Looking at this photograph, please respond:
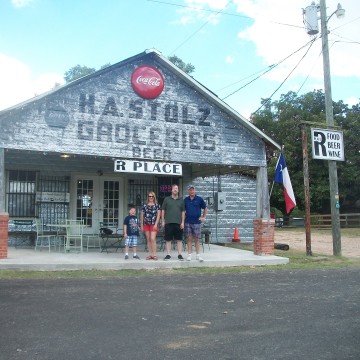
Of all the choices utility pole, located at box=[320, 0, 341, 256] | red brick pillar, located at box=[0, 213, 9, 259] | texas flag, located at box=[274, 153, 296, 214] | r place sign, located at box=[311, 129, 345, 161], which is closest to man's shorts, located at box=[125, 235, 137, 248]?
red brick pillar, located at box=[0, 213, 9, 259]

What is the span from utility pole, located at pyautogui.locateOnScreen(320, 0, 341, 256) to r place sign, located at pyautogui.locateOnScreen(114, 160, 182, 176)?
5.41m

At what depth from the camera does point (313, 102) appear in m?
37.8

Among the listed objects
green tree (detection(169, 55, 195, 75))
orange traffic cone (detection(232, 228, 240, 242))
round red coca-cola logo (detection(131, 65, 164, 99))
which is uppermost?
green tree (detection(169, 55, 195, 75))

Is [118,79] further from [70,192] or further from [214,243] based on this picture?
[214,243]

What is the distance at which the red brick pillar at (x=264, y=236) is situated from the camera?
12539 mm

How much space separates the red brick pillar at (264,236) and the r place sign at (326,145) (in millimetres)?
3043

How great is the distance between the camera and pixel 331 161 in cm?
1457

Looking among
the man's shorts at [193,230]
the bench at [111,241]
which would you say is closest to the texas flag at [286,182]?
the man's shorts at [193,230]

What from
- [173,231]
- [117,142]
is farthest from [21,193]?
[173,231]

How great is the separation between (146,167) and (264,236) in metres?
3.81

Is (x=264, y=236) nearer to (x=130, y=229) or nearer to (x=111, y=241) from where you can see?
(x=130, y=229)

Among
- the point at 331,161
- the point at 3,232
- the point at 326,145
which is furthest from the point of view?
the point at 331,161

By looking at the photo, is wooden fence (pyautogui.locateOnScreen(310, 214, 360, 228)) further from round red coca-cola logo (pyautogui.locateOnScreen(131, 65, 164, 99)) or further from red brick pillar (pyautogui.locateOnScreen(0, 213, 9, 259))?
red brick pillar (pyautogui.locateOnScreen(0, 213, 9, 259))

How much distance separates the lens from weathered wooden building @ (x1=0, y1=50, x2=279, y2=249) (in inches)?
431
